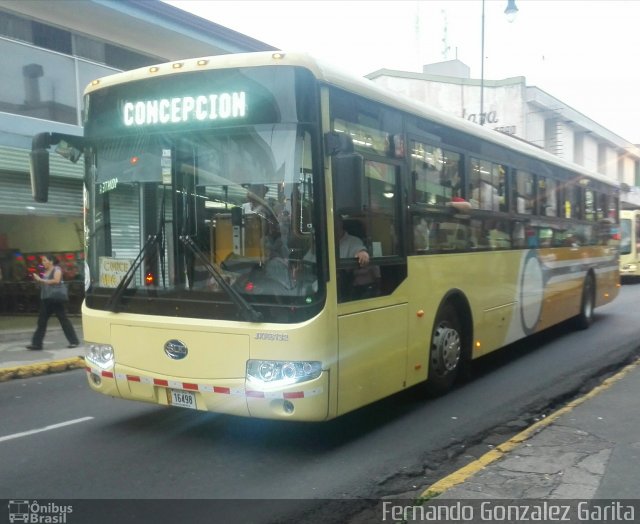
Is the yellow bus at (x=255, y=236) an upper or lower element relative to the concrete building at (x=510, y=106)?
lower

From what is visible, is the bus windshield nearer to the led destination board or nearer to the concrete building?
the led destination board

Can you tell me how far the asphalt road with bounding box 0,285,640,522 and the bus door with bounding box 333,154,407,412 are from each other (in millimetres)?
528

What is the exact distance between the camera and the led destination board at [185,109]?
5.43m

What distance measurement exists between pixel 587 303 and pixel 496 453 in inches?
328

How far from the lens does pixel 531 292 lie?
32.3ft

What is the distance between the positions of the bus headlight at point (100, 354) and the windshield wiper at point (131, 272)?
371 millimetres

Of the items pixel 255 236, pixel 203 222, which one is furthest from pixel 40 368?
pixel 255 236

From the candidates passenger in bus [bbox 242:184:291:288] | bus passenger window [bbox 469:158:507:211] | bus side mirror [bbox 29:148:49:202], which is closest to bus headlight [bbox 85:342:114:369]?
bus side mirror [bbox 29:148:49:202]

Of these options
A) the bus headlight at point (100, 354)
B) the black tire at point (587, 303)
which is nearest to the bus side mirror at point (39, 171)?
the bus headlight at point (100, 354)

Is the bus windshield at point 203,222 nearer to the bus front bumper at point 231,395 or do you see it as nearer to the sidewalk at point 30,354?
the bus front bumper at point 231,395

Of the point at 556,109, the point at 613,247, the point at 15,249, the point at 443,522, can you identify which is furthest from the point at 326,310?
the point at 556,109

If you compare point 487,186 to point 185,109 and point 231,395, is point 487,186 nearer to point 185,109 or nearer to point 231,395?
point 185,109

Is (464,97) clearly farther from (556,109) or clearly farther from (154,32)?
(154,32)

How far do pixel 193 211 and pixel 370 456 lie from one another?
8.31ft
